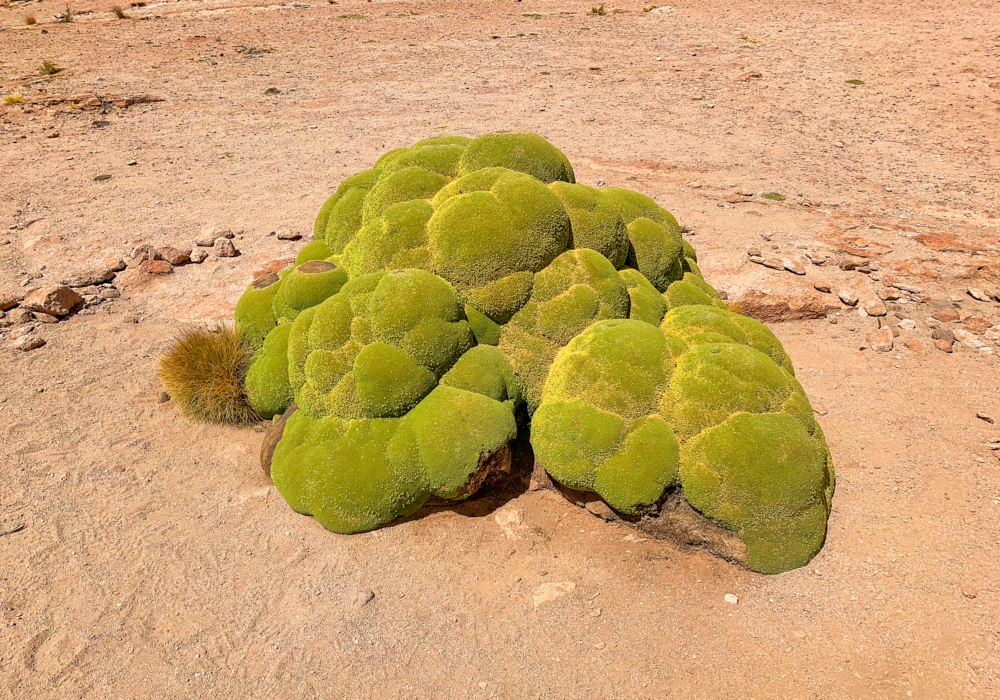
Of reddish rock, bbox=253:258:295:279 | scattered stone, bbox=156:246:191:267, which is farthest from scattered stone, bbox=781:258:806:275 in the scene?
scattered stone, bbox=156:246:191:267

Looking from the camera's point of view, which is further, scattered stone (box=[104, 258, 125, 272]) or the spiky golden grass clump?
scattered stone (box=[104, 258, 125, 272])

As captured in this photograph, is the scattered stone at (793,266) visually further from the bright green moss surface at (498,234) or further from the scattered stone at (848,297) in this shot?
the bright green moss surface at (498,234)

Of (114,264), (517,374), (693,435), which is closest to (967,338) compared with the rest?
(693,435)

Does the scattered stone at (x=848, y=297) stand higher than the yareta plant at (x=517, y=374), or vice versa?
the yareta plant at (x=517, y=374)

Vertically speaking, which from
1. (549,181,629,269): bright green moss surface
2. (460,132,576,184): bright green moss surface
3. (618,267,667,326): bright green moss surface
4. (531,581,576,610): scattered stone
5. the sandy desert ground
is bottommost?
(531,581,576,610): scattered stone

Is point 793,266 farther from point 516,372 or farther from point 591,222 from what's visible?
point 516,372

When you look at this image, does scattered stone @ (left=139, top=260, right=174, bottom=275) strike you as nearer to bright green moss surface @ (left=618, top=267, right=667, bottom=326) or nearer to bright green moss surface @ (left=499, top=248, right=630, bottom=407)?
bright green moss surface @ (left=499, top=248, right=630, bottom=407)

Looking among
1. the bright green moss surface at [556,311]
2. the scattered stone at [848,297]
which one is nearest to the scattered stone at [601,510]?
the bright green moss surface at [556,311]
